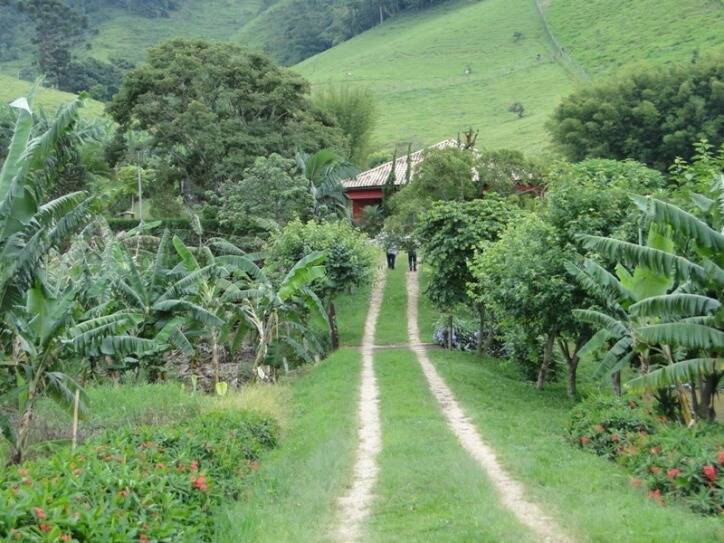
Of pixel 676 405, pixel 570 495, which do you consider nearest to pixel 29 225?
pixel 570 495

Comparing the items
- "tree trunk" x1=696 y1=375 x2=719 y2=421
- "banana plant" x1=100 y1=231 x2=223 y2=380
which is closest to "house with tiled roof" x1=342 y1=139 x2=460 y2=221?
"banana plant" x1=100 y1=231 x2=223 y2=380

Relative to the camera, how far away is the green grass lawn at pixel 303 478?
10.6 m

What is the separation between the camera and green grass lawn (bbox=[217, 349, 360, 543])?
416 inches

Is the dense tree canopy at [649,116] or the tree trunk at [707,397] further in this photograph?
the dense tree canopy at [649,116]

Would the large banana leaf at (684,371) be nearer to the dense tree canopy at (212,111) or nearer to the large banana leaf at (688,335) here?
the large banana leaf at (688,335)

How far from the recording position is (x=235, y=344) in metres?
27.4

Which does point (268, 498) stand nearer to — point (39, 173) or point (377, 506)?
point (377, 506)

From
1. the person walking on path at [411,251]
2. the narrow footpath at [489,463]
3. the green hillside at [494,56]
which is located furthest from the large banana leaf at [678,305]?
the green hillside at [494,56]

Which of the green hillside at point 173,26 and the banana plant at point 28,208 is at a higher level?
the green hillside at point 173,26

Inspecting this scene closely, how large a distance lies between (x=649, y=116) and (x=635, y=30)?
45.3 metres

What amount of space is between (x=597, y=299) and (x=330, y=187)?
2244 centimetres

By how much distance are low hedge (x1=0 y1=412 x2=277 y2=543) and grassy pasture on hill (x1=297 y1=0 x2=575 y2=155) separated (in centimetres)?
5577

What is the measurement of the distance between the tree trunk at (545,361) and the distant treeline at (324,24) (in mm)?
107508

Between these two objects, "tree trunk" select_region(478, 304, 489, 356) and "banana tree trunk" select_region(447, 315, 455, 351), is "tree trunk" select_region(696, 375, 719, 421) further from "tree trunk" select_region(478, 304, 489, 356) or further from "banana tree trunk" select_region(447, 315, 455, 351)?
"banana tree trunk" select_region(447, 315, 455, 351)
